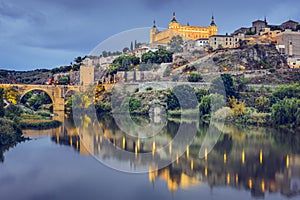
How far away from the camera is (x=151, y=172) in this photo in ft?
38.3

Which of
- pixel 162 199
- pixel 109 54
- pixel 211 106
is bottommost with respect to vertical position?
pixel 162 199

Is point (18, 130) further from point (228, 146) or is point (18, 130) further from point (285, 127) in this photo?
point (285, 127)

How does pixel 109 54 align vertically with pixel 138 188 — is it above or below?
above

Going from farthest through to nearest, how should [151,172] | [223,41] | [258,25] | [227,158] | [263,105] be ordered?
[258,25] < [223,41] < [263,105] < [227,158] < [151,172]

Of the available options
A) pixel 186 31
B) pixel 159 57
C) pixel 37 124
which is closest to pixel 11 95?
pixel 37 124

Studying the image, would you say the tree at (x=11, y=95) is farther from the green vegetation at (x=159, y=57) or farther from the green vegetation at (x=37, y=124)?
the green vegetation at (x=159, y=57)

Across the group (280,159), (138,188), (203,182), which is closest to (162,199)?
(138,188)

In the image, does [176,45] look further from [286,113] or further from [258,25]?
[286,113]

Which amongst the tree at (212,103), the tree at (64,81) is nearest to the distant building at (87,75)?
the tree at (64,81)

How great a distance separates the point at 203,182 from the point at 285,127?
38.7 ft

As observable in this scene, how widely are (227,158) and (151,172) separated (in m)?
3.22

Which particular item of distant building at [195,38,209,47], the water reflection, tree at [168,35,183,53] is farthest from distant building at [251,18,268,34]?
the water reflection

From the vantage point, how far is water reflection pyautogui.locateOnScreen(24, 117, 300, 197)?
1057 cm

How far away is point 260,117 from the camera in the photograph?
76.7 ft
